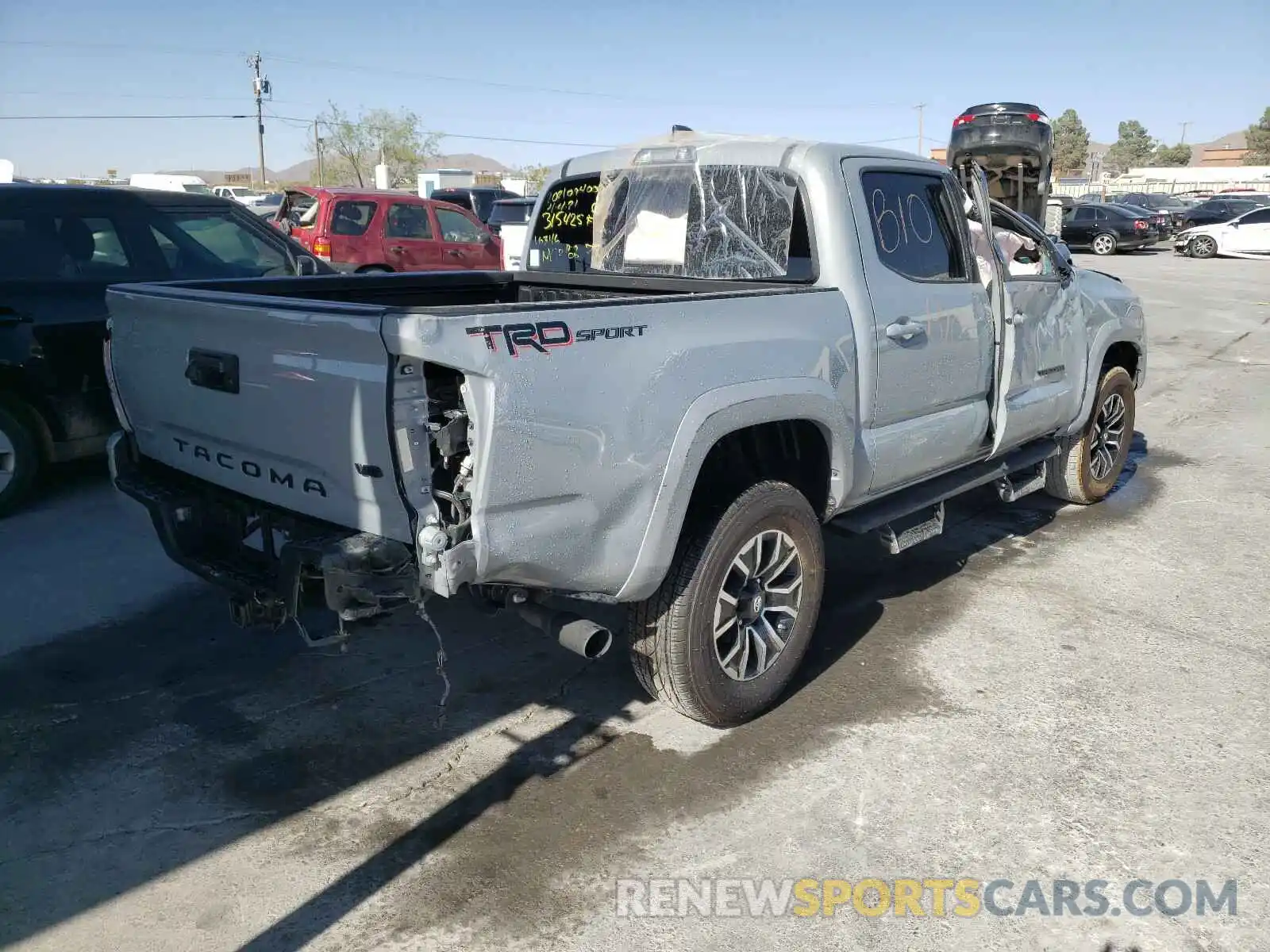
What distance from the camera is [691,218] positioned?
4.29 m

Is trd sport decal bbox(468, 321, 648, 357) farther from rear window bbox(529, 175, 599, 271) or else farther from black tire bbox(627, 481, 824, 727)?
rear window bbox(529, 175, 599, 271)

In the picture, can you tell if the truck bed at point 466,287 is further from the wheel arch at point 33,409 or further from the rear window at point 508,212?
the rear window at point 508,212

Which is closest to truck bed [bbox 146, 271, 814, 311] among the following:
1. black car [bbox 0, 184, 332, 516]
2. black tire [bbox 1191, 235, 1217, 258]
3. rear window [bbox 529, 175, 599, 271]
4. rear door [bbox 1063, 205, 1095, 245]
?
rear window [bbox 529, 175, 599, 271]

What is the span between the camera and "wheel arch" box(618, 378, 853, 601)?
313cm

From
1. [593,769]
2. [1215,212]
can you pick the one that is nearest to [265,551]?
[593,769]

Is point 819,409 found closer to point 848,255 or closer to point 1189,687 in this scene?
point 848,255

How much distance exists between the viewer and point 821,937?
2664 millimetres

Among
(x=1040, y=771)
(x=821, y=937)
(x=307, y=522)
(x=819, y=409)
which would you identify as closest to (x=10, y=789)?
(x=307, y=522)

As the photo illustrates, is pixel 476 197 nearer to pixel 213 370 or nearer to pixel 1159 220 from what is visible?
pixel 1159 220

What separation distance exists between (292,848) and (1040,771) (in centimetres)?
240

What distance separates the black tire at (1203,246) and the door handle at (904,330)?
95.0 feet

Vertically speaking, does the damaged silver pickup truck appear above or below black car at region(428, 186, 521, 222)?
below

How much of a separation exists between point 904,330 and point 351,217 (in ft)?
36.7

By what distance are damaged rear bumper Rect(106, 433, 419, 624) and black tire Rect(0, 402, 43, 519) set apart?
2353 millimetres
